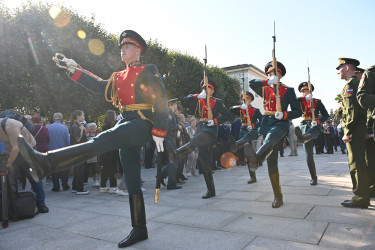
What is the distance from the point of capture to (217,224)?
397cm

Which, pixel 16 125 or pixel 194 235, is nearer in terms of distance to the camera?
pixel 194 235

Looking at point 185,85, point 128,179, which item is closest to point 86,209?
point 128,179

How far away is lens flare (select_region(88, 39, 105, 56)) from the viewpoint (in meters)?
19.5

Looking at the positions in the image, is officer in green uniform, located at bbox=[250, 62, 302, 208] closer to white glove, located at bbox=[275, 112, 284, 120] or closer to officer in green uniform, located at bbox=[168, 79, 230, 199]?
white glove, located at bbox=[275, 112, 284, 120]

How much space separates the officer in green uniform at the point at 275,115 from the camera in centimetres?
478

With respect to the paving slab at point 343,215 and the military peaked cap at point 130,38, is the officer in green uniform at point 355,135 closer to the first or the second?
the paving slab at point 343,215

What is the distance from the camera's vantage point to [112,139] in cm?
307

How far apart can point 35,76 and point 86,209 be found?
46.9ft

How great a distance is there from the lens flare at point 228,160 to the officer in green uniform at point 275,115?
334 inches

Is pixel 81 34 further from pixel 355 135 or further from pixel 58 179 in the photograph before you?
pixel 355 135

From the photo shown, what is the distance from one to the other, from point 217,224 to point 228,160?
10.1m

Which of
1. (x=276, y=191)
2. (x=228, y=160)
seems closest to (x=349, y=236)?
(x=276, y=191)

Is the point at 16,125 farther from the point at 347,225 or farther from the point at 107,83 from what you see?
the point at 347,225

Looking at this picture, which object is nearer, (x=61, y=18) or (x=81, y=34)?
(x=61, y=18)
